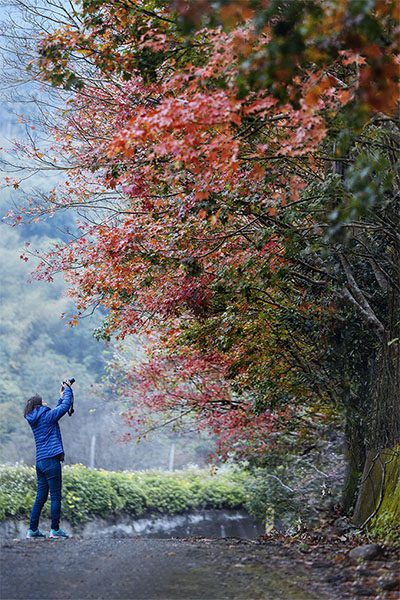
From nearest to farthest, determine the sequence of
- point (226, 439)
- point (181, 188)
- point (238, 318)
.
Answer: point (181, 188), point (238, 318), point (226, 439)

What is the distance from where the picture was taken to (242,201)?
859cm

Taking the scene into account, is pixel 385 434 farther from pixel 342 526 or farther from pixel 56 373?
pixel 56 373

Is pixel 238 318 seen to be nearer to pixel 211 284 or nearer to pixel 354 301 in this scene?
pixel 211 284

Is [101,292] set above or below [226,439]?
above

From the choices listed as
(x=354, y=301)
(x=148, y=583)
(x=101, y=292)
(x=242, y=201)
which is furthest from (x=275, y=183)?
(x=148, y=583)

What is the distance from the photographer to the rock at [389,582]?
18.9 ft

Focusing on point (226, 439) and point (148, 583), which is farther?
point (226, 439)

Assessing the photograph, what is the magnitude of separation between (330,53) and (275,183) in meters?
4.60

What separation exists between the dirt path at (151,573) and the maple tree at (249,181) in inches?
114

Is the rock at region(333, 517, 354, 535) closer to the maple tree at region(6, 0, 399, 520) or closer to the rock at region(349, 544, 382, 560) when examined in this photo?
the maple tree at region(6, 0, 399, 520)

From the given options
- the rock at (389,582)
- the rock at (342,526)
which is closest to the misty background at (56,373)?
the rock at (342,526)

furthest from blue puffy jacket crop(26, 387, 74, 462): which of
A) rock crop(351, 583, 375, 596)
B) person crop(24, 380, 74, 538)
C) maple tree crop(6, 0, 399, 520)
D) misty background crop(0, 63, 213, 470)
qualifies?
misty background crop(0, 63, 213, 470)

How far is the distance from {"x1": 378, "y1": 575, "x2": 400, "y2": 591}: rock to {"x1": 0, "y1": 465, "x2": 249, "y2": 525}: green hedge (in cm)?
1113

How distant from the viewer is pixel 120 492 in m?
20.3
